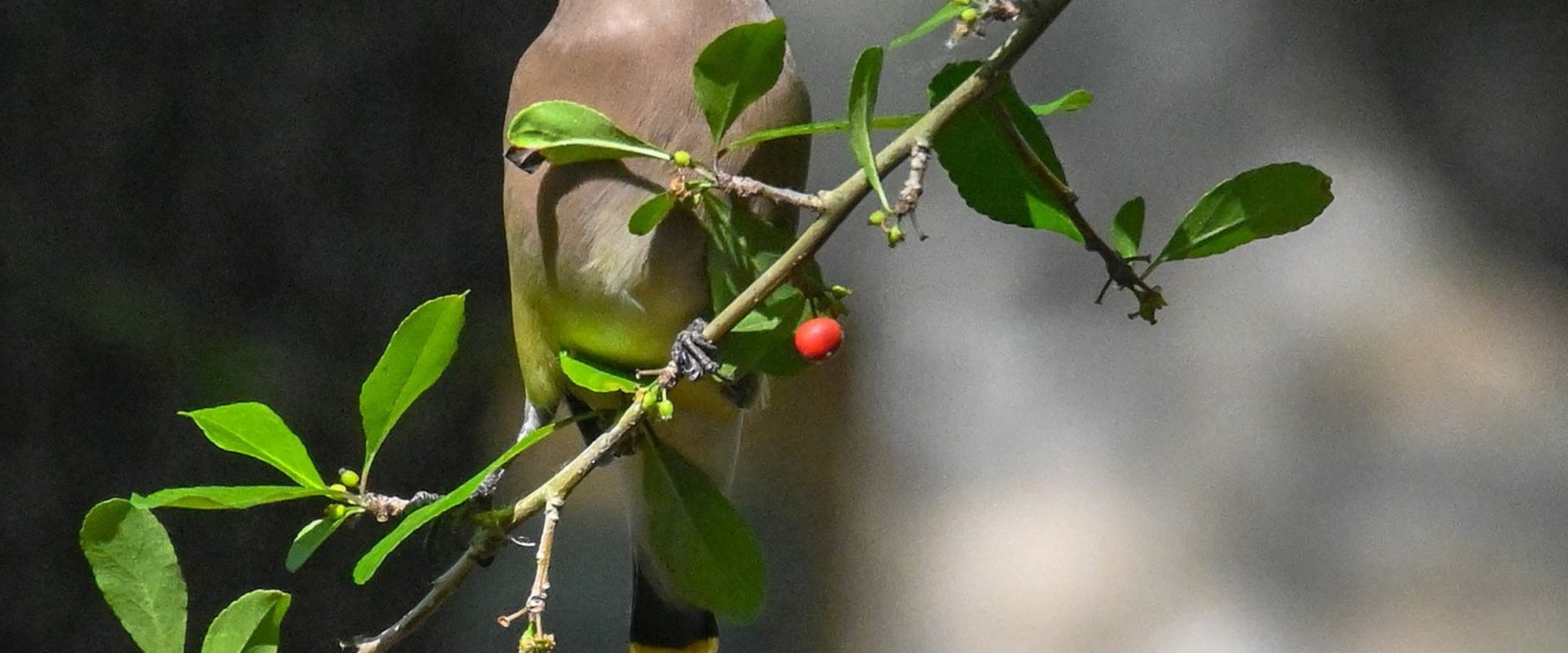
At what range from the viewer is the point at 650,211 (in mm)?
739

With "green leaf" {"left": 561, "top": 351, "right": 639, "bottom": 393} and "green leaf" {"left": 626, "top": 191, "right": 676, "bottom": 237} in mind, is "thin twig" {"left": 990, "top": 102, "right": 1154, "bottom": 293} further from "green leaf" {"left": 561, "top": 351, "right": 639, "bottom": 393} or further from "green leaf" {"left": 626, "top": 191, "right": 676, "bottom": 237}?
"green leaf" {"left": 561, "top": 351, "right": 639, "bottom": 393}

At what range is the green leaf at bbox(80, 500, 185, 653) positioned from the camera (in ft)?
2.41

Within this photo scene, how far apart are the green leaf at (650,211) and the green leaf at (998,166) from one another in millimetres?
125

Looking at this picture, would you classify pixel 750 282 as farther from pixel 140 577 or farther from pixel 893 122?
pixel 140 577

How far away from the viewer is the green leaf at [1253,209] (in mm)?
707

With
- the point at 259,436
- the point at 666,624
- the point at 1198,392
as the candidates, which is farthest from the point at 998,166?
the point at 1198,392

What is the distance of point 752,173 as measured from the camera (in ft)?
3.23

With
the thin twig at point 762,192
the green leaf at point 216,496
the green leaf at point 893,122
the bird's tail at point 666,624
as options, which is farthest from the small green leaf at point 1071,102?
the bird's tail at point 666,624

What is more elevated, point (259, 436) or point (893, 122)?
point (893, 122)

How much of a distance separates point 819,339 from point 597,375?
25 centimetres

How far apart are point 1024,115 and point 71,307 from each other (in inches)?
49.4

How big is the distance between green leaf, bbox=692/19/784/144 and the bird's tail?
2.71 ft

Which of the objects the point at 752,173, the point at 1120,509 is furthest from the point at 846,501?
the point at 752,173

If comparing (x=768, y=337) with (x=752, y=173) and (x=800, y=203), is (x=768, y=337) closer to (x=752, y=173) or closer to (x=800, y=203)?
(x=800, y=203)
